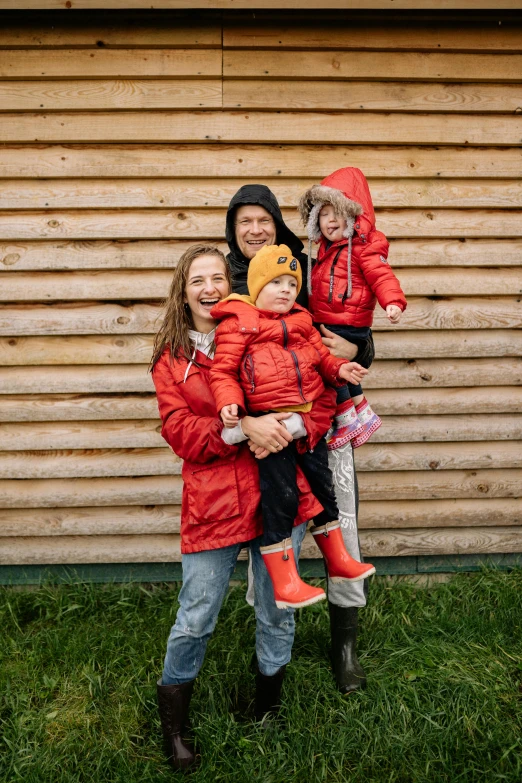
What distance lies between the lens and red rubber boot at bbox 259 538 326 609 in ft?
7.41

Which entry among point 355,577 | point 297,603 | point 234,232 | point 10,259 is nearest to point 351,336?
point 234,232

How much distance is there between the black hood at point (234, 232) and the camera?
8.95 feet

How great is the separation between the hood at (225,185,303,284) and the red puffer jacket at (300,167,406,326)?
0.14 metres

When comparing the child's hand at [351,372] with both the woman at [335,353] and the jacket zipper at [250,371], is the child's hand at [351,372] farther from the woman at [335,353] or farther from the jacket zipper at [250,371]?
the jacket zipper at [250,371]

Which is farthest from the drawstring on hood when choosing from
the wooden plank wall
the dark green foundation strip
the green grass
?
the dark green foundation strip

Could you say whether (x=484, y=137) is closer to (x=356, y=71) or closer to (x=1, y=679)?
(x=356, y=71)

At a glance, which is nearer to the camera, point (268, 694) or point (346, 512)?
point (268, 694)

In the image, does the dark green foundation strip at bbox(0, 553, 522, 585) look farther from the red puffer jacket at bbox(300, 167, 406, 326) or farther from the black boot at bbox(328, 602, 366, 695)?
the red puffer jacket at bbox(300, 167, 406, 326)

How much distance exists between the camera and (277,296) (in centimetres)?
232

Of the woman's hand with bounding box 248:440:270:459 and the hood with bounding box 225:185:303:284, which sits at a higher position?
the hood with bounding box 225:185:303:284

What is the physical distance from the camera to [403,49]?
3436mm

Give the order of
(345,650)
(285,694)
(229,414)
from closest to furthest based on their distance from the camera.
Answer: (229,414) → (285,694) → (345,650)

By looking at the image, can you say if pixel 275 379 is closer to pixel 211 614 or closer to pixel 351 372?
pixel 351 372

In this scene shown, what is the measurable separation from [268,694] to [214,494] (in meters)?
0.96
